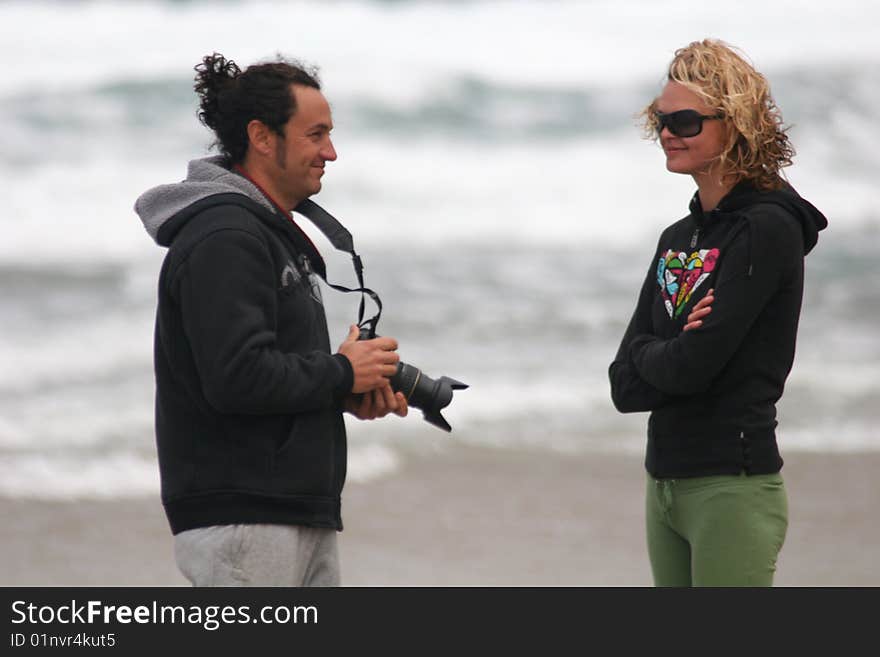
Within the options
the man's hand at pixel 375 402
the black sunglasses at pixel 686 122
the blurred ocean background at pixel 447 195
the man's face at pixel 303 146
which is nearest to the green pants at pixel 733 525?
the man's hand at pixel 375 402

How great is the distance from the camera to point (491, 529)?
5.65 meters

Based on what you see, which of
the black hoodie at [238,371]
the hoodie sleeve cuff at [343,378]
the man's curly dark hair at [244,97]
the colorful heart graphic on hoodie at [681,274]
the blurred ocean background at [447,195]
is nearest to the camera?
the black hoodie at [238,371]

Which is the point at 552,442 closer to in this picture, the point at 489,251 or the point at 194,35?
the point at 489,251

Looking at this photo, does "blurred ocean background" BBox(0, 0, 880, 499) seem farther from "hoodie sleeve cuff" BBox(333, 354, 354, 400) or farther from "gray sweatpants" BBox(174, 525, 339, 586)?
"gray sweatpants" BBox(174, 525, 339, 586)

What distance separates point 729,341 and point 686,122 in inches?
20.5

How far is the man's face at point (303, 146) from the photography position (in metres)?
2.79

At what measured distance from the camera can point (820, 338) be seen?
888cm

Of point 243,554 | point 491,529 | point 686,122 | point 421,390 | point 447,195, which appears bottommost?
point 243,554

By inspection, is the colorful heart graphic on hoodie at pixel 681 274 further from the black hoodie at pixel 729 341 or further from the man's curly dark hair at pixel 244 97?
the man's curly dark hair at pixel 244 97

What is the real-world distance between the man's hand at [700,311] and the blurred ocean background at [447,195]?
201 centimetres

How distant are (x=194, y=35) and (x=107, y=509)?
39.8ft

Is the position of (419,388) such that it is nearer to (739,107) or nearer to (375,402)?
(375,402)

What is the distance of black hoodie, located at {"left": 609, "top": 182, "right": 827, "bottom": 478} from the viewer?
9.11 ft

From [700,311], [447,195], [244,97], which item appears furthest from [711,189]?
[447,195]
